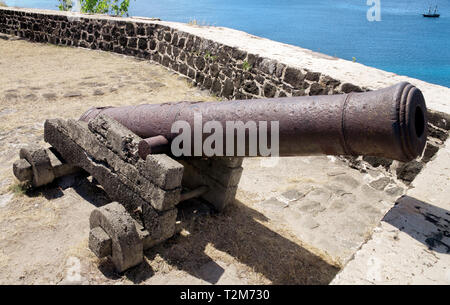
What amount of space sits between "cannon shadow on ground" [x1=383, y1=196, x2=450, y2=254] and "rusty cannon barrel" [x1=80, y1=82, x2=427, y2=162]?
2.10ft

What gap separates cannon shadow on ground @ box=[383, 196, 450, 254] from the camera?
2602mm

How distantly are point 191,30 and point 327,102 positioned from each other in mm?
7566

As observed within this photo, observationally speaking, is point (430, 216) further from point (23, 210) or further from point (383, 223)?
point (23, 210)

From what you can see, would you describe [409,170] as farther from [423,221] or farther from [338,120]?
[338,120]

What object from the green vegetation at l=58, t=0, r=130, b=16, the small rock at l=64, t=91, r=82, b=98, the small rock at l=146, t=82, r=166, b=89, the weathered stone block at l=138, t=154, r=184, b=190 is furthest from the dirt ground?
the green vegetation at l=58, t=0, r=130, b=16

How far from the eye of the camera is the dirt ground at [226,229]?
133 inches

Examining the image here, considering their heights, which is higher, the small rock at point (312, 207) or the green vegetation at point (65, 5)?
the green vegetation at point (65, 5)

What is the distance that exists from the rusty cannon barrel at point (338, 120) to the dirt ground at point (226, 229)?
Answer: 3.51 ft

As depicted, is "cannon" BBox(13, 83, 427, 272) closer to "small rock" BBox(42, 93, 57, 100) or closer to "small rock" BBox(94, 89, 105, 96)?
"small rock" BBox(42, 93, 57, 100)

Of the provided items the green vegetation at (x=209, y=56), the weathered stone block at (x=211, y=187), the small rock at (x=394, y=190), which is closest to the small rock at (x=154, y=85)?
the green vegetation at (x=209, y=56)

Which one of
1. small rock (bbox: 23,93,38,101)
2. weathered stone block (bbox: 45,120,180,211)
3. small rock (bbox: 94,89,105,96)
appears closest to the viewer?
weathered stone block (bbox: 45,120,180,211)

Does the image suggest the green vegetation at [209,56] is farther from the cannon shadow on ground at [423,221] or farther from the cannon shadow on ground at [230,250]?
the cannon shadow on ground at [423,221]

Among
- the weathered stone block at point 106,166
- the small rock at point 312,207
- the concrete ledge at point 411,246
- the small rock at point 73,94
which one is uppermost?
the concrete ledge at point 411,246
